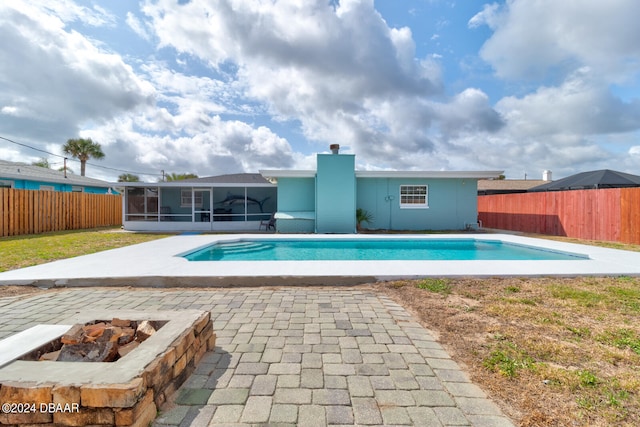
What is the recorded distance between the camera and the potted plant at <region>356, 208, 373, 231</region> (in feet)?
47.0

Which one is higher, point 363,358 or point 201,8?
point 201,8

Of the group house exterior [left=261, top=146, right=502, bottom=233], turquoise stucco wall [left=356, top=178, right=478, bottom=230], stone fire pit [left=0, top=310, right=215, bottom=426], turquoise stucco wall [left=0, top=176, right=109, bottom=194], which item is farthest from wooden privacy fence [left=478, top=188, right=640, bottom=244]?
turquoise stucco wall [left=0, top=176, right=109, bottom=194]

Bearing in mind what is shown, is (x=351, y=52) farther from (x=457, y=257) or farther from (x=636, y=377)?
(x=636, y=377)

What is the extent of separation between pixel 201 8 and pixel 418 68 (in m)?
10.6

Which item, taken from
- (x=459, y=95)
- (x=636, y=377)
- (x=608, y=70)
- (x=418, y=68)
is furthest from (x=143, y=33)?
(x=608, y=70)

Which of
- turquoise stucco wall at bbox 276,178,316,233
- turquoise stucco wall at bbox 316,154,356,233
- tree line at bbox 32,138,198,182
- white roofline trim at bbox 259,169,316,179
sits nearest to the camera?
turquoise stucco wall at bbox 316,154,356,233

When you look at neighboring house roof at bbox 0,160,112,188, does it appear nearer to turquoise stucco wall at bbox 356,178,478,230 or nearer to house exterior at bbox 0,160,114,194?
house exterior at bbox 0,160,114,194

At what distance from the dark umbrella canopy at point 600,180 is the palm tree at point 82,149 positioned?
40635mm

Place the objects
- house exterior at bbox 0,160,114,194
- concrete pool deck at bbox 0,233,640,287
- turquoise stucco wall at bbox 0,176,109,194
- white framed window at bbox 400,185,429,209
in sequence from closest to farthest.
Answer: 1. concrete pool deck at bbox 0,233,640,287
2. white framed window at bbox 400,185,429,209
3. house exterior at bbox 0,160,114,194
4. turquoise stucco wall at bbox 0,176,109,194

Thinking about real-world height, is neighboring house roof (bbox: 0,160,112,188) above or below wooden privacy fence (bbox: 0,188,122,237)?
above

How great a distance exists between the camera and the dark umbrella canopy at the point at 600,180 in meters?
14.2

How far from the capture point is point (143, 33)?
1009cm

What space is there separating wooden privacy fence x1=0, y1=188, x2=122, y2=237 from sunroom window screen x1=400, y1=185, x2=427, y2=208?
60.0 feet

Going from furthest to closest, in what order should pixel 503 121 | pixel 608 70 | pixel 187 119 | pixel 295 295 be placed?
pixel 503 121 < pixel 187 119 < pixel 608 70 < pixel 295 295
